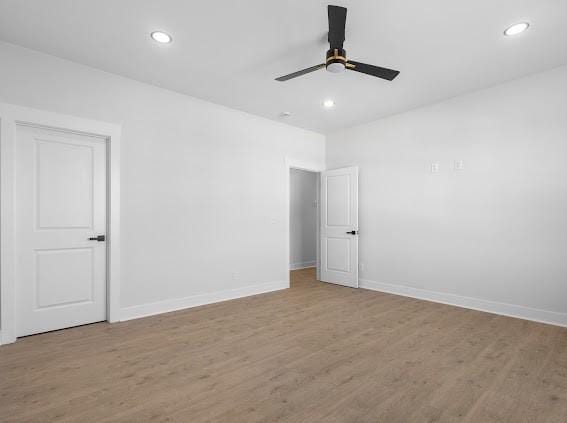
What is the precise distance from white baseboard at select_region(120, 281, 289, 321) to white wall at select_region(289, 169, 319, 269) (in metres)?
2.18

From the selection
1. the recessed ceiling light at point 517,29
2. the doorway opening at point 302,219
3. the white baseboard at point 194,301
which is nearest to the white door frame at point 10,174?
the white baseboard at point 194,301

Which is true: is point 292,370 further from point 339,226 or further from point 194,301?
point 339,226

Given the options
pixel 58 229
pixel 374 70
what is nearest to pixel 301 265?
pixel 58 229

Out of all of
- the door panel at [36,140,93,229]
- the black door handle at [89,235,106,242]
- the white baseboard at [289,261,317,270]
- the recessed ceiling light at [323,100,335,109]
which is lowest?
the white baseboard at [289,261,317,270]

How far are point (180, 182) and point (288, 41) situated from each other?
7.25 ft

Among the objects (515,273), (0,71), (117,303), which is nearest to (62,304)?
(117,303)

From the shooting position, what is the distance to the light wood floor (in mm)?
1895

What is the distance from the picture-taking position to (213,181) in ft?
14.5

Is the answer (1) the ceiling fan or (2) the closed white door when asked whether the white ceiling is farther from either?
(2) the closed white door

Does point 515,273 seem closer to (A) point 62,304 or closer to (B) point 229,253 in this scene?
(B) point 229,253

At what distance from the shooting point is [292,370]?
2.40 m

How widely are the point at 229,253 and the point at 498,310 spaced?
11.9 ft

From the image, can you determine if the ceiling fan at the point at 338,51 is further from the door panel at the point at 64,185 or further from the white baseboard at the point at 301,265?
the white baseboard at the point at 301,265

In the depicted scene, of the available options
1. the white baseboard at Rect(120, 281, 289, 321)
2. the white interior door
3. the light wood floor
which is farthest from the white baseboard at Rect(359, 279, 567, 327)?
the white baseboard at Rect(120, 281, 289, 321)
